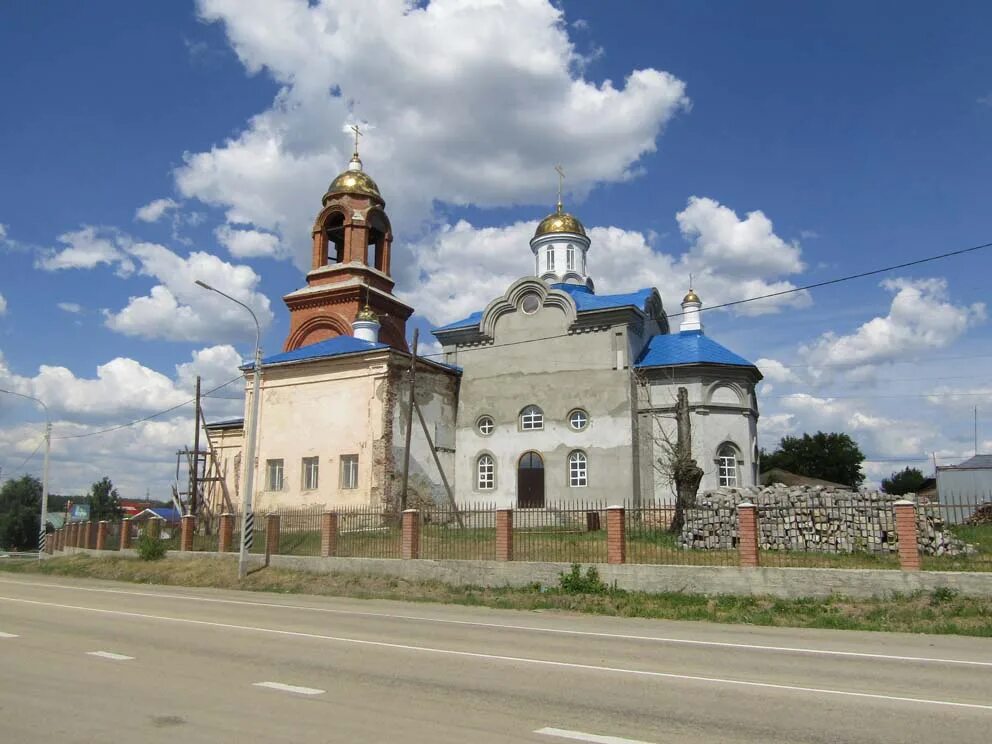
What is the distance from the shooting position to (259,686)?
726 cm

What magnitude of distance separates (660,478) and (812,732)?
77.3ft

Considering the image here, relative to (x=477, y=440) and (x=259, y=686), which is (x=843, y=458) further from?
(x=259, y=686)

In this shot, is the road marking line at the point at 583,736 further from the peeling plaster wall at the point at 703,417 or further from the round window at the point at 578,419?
the round window at the point at 578,419

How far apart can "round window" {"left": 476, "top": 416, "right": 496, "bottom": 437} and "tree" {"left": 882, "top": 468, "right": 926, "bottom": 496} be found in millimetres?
50149

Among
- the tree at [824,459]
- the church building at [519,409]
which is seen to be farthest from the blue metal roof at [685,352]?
the tree at [824,459]

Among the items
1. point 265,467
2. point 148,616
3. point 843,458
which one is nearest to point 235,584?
point 148,616

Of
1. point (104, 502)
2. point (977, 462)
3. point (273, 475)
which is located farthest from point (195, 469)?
point (104, 502)

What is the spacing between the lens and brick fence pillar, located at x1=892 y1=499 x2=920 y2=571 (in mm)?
14016

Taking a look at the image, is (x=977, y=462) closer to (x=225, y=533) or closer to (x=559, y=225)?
(x=559, y=225)

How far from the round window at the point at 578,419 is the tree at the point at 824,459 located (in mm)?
35340

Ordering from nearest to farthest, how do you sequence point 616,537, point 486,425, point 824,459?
point 616,537
point 486,425
point 824,459

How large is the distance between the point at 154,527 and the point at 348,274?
14.0 m

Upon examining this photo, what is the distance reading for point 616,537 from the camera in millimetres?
16641

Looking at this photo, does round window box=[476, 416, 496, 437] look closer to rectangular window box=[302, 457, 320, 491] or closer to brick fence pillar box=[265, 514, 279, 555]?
rectangular window box=[302, 457, 320, 491]
